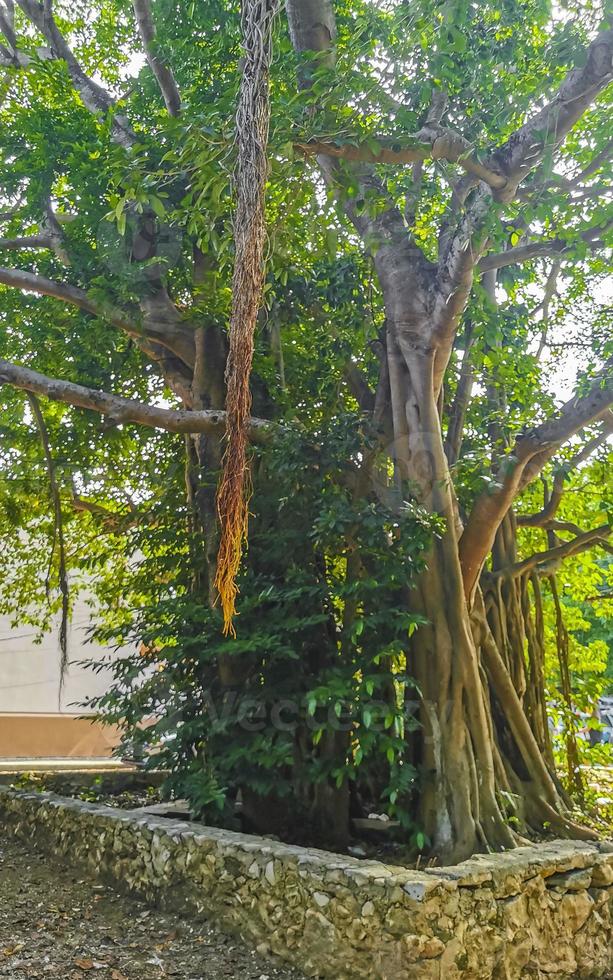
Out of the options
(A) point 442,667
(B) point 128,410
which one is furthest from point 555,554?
(B) point 128,410

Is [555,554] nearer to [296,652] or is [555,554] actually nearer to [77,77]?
[296,652]

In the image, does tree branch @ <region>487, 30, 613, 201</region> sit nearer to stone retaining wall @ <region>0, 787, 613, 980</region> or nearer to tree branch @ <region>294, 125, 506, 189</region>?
tree branch @ <region>294, 125, 506, 189</region>

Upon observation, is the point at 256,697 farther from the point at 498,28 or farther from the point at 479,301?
the point at 498,28

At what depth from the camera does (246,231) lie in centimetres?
312

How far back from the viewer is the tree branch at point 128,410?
5293 millimetres

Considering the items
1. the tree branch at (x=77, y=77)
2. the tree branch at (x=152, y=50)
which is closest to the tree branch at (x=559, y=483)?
the tree branch at (x=152, y=50)

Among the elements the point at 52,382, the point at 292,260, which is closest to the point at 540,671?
the point at 292,260

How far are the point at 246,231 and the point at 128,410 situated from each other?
2419mm

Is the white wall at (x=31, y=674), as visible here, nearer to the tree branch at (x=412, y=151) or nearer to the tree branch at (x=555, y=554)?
the tree branch at (x=555, y=554)

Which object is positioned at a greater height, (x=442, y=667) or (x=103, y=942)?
(x=442, y=667)

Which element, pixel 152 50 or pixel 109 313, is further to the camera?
pixel 109 313

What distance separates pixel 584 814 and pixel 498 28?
5405 mm

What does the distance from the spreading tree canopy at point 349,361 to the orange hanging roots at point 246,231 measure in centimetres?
86

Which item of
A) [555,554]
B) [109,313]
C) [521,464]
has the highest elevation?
[109,313]
